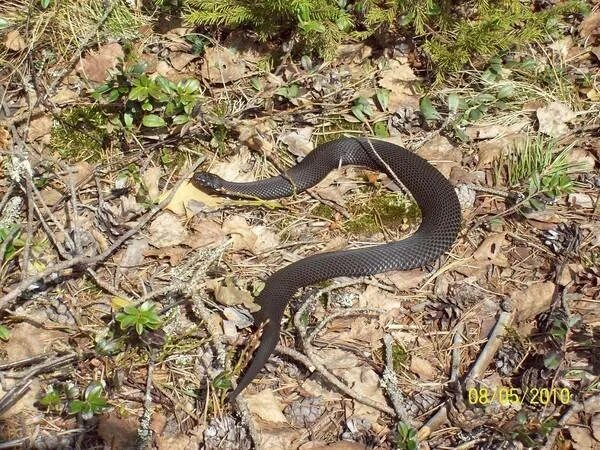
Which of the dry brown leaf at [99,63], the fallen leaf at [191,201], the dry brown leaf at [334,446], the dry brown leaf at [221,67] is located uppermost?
the dry brown leaf at [99,63]

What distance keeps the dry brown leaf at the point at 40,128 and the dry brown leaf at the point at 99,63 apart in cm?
51

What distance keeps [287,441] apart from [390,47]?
3.36 m

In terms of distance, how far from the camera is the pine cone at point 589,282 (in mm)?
3793

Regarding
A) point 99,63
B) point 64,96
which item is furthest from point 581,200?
point 64,96

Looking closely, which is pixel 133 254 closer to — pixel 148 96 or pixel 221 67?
pixel 148 96

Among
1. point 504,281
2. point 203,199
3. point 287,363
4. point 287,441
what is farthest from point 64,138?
point 504,281

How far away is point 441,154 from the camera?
473 cm

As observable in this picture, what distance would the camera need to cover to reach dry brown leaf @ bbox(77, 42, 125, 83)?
4836 millimetres

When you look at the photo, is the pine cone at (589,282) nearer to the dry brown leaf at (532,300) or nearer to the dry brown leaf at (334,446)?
the dry brown leaf at (532,300)

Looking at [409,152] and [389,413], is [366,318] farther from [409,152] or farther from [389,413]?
[409,152]

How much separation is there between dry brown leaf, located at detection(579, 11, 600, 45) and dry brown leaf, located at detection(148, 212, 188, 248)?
3.83 metres

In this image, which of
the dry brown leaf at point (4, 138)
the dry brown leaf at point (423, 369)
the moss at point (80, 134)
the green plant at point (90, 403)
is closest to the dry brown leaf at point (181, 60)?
the moss at point (80, 134)

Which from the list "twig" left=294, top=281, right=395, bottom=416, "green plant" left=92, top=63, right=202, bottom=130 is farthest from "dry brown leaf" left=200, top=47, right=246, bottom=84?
"twig" left=294, top=281, right=395, bottom=416

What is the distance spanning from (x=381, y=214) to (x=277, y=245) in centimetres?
80
